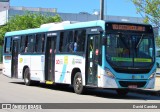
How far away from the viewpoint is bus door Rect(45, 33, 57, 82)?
71.6ft

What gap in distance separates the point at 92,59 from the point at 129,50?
5.13ft

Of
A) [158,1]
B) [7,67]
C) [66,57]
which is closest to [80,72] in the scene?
[66,57]

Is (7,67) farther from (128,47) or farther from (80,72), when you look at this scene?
(128,47)

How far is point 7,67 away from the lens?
27156 mm

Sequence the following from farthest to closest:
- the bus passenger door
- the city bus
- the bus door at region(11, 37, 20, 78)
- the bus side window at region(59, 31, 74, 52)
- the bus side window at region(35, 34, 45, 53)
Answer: the bus door at region(11, 37, 20, 78), the bus side window at region(35, 34, 45, 53), the bus passenger door, the bus side window at region(59, 31, 74, 52), the city bus

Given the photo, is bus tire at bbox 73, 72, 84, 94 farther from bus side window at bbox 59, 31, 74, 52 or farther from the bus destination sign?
the bus destination sign

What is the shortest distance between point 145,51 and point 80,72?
2.93m

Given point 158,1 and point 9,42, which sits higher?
point 158,1

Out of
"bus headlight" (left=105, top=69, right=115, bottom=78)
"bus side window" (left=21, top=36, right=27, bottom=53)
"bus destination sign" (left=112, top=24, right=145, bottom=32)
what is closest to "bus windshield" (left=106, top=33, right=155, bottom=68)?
"bus destination sign" (left=112, top=24, right=145, bottom=32)

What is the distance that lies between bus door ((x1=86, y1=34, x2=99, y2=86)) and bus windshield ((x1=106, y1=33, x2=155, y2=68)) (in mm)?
693

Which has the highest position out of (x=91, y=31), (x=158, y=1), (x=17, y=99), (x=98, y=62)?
(x=158, y=1)

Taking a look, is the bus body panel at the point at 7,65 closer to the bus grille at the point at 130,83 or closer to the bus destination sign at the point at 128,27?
the bus destination sign at the point at 128,27

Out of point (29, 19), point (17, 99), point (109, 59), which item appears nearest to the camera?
point (17, 99)

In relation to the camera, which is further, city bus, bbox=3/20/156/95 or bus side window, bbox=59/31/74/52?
bus side window, bbox=59/31/74/52
